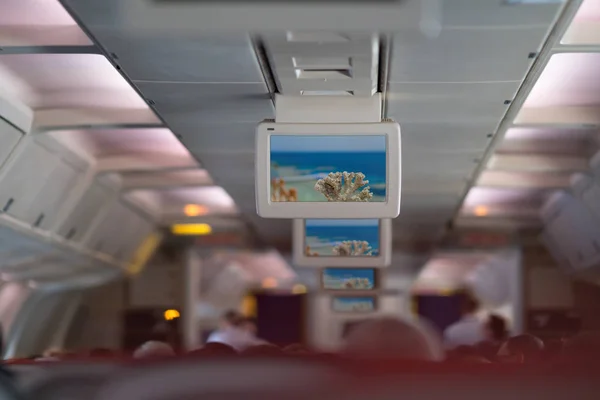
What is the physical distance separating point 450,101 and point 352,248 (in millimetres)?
2603

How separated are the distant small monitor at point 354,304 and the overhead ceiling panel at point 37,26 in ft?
35.3

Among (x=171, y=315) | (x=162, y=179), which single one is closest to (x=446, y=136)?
(x=162, y=179)

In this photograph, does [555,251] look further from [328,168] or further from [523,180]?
[328,168]

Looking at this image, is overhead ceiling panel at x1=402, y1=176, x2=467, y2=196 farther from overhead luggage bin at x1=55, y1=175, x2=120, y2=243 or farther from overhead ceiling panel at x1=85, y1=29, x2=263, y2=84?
overhead ceiling panel at x1=85, y1=29, x2=263, y2=84

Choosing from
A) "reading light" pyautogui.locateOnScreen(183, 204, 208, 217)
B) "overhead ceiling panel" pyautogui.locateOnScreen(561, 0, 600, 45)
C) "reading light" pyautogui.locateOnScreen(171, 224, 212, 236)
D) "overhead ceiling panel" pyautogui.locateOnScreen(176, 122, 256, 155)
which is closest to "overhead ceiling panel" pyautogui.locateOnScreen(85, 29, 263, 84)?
"overhead ceiling panel" pyautogui.locateOnScreen(176, 122, 256, 155)

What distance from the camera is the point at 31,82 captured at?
23.9ft

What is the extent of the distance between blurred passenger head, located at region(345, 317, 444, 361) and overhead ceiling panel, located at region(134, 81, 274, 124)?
3321 mm

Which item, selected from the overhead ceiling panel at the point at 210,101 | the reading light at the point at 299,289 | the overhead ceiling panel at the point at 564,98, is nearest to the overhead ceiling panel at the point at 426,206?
the overhead ceiling panel at the point at 564,98

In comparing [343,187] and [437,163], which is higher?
[437,163]

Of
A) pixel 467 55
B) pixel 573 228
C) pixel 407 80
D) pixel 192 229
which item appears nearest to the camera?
pixel 467 55

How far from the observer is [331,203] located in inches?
213

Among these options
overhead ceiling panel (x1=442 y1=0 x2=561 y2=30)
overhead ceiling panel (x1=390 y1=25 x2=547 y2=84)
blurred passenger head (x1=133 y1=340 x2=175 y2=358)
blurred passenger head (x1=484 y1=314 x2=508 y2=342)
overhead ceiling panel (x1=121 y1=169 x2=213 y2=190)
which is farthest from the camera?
overhead ceiling panel (x1=121 y1=169 x2=213 y2=190)

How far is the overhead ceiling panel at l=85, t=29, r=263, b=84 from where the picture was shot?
15.6 feet

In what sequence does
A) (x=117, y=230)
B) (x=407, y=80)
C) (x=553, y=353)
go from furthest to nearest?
(x=117, y=230) → (x=407, y=80) → (x=553, y=353)
